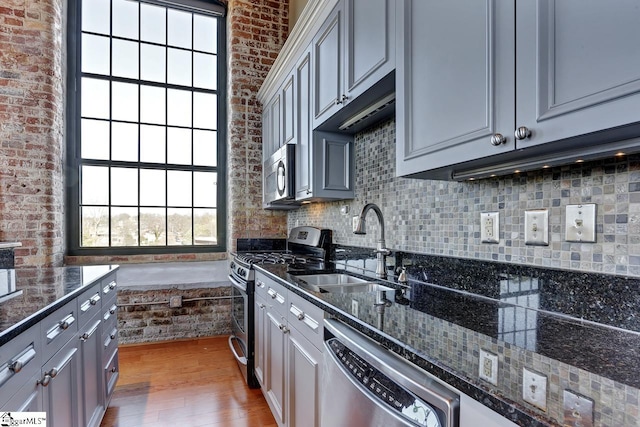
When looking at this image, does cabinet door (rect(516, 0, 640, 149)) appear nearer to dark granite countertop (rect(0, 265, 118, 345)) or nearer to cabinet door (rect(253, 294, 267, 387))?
dark granite countertop (rect(0, 265, 118, 345))

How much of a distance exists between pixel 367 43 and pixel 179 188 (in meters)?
2.89

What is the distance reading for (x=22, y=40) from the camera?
113 inches

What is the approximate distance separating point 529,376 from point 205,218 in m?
3.65

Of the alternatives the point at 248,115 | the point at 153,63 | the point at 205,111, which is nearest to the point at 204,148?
the point at 205,111

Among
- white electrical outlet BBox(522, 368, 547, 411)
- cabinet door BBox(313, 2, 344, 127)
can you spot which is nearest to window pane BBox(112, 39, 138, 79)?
cabinet door BBox(313, 2, 344, 127)

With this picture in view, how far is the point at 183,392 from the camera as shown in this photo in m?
2.25

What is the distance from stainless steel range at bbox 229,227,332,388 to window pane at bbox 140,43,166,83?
7.78ft

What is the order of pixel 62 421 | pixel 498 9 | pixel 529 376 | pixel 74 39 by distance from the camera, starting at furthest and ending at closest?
pixel 74 39 < pixel 62 421 < pixel 498 9 < pixel 529 376

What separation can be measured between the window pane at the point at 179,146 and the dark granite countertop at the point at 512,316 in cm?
287

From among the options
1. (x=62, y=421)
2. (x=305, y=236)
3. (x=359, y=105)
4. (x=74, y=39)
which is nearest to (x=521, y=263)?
(x=359, y=105)

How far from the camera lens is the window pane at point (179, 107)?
3.74 meters

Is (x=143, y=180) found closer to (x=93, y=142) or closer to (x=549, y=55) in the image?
(x=93, y=142)

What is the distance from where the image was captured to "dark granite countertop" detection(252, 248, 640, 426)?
616 mm

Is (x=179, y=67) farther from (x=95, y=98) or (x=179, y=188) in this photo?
(x=179, y=188)
